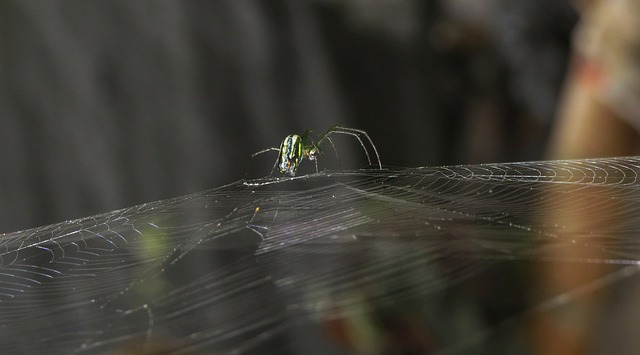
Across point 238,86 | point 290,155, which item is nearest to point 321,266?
point 290,155

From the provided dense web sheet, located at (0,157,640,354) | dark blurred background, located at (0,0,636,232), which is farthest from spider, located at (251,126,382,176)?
dark blurred background, located at (0,0,636,232)

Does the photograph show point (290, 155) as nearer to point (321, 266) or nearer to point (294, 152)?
point (294, 152)

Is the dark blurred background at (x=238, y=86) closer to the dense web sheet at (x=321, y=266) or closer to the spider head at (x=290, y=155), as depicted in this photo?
the spider head at (x=290, y=155)

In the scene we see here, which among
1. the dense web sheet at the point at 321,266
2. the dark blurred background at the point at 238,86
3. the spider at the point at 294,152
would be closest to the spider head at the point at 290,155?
the spider at the point at 294,152

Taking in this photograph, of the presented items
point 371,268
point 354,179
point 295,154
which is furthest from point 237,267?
point 295,154

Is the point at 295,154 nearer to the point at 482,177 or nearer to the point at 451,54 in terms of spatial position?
the point at 482,177

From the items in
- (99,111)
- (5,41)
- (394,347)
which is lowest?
(394,347)
